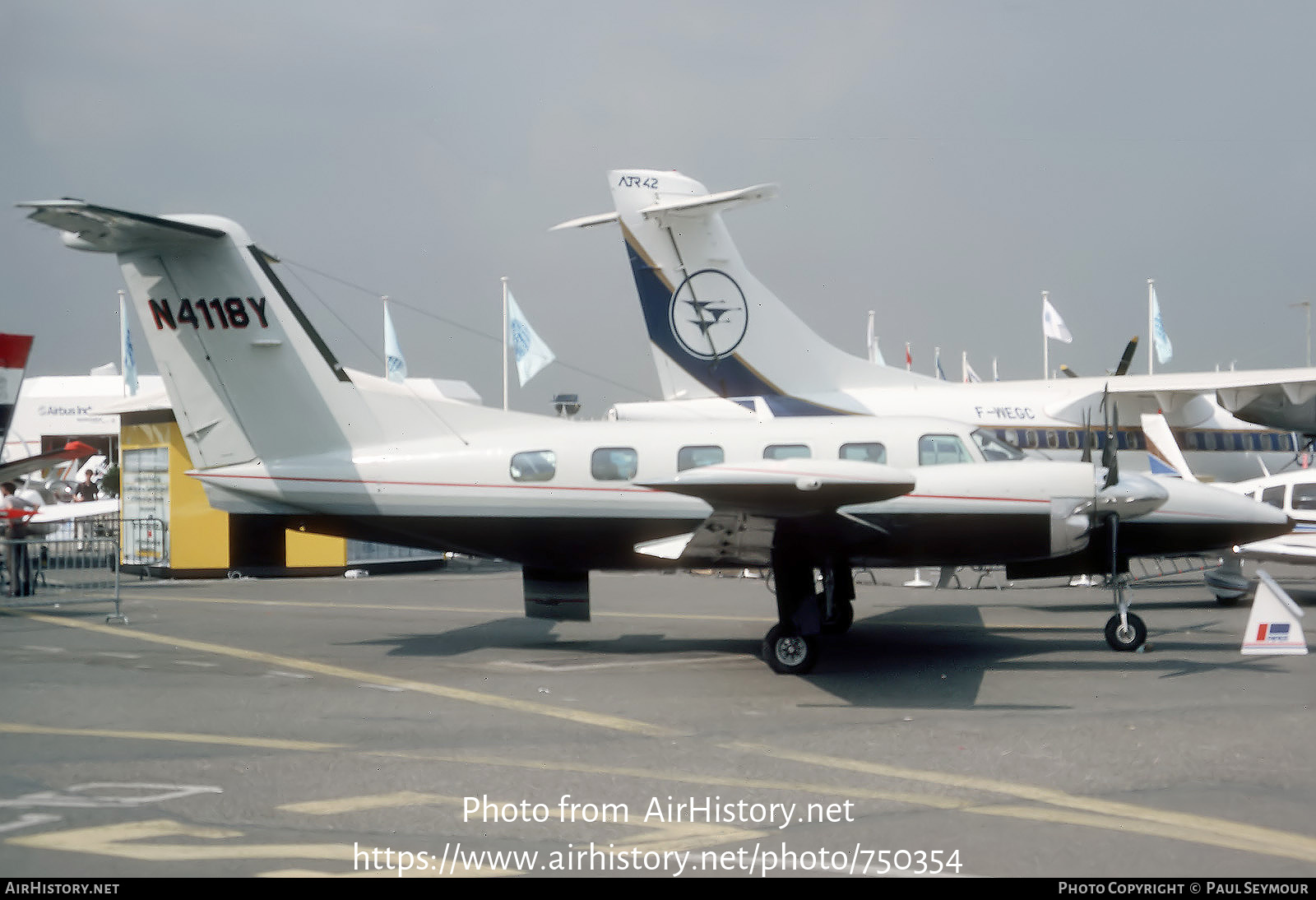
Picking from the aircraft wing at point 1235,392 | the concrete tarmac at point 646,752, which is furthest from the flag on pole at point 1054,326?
the concrete tarmac at point 646,752

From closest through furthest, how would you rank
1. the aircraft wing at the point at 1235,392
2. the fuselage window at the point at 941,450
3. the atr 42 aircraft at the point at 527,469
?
the atr 42 aircraft at the point at 527,469, the fuselage window at the point at 941,450, the aircraft wing at the point at 1235,392

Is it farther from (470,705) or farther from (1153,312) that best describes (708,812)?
(1153,312)

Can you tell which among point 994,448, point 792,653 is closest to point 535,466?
point 792,653

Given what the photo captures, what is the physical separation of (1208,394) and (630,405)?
40.5ft

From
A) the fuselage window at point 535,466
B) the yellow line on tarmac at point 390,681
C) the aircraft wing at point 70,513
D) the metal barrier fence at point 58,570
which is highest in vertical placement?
the fuselage window at point 535,466

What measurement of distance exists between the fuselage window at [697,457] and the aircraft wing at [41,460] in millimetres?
8769

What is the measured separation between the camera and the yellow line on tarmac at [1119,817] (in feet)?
17.7

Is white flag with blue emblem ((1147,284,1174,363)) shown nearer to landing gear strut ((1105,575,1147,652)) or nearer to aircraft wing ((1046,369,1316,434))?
aircraft wing ((1046,369,1316,434))

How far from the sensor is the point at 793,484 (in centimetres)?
→ 916

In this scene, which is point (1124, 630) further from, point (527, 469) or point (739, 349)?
point (739, 349)

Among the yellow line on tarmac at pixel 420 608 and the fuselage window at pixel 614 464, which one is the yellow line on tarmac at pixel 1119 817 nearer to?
the fuselage window at pixel 614 464

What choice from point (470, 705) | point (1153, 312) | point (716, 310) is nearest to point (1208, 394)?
point (716, 310)

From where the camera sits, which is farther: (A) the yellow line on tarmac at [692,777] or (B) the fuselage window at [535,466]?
(B) the fuselage window at [535,466]
